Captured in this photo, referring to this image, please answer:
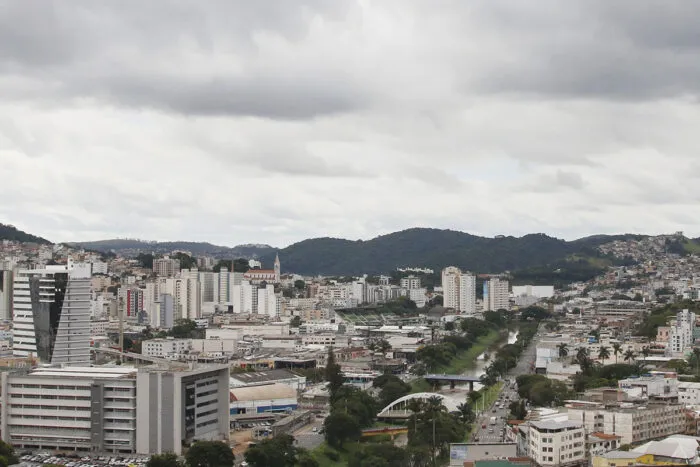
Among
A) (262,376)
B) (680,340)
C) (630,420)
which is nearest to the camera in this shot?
(630,420)

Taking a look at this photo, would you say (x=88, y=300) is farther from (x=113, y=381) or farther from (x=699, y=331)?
(x=699, y=331)

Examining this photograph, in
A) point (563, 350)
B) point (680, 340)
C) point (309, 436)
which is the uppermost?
point (680, 340)

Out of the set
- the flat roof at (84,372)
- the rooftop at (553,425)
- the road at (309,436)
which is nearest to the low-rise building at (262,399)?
the road at (309,436)

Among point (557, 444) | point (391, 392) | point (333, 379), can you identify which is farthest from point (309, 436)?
point (557, 444)

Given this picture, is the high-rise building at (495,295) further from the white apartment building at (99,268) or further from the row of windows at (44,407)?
the row of windows at (44,407)

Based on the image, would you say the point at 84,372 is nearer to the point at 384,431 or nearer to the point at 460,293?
the point at 384,431

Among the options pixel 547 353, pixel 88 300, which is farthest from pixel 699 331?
pixel 88 300
